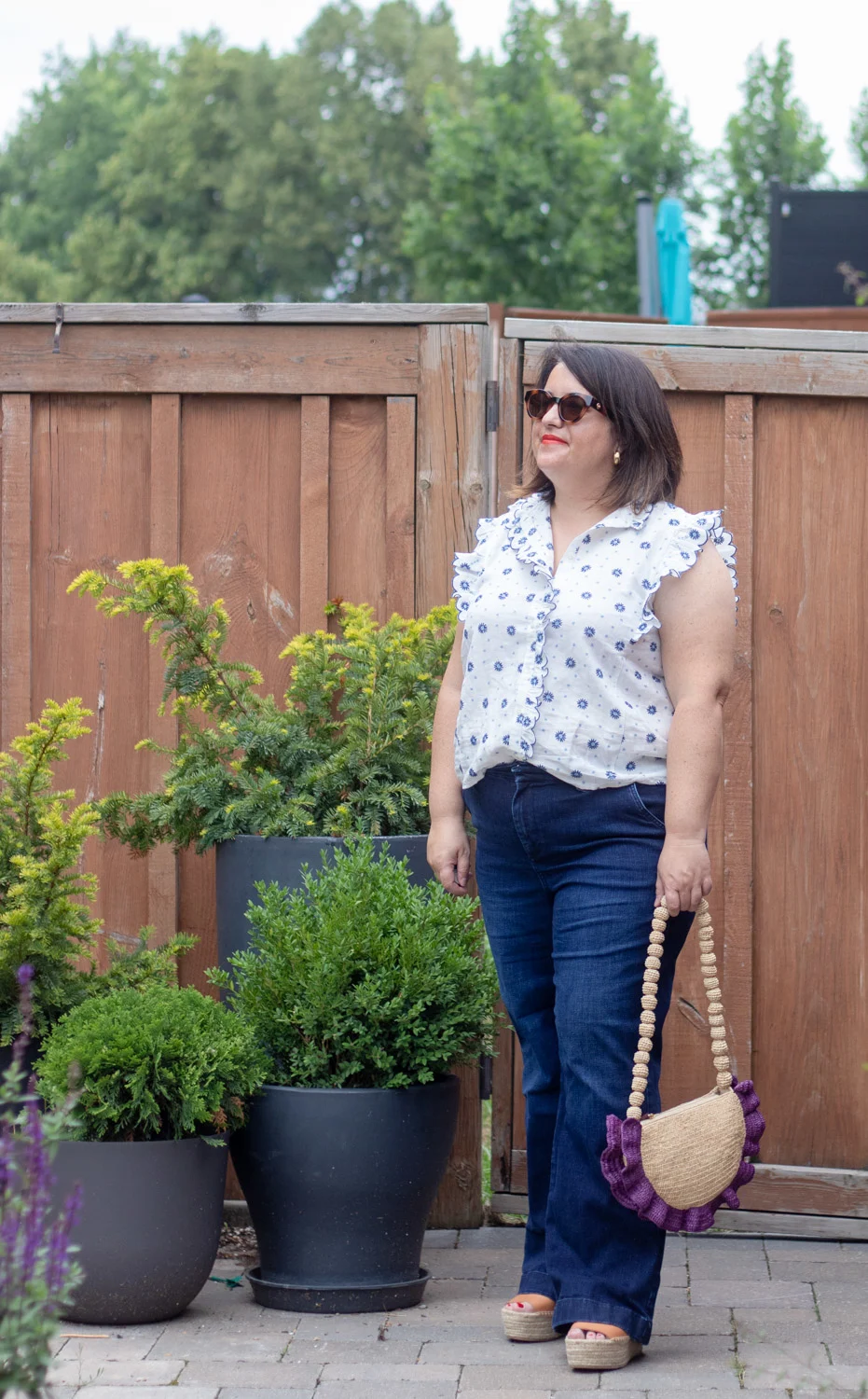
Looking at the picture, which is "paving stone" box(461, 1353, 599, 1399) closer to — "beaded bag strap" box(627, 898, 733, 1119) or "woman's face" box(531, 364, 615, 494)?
"beaded bag strap" box(627, 898, 733, 1119)

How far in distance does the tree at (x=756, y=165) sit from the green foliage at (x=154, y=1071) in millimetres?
21934

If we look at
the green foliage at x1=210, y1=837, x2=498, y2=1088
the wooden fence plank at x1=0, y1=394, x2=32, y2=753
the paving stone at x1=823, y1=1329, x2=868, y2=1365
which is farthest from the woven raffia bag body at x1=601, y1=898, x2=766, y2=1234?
the wooden fence plank at x1=0, y1=394, x2=32, y2=753

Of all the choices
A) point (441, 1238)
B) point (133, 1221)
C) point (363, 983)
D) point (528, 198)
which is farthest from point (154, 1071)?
point (528, 198)

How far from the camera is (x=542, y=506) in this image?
3.15 m

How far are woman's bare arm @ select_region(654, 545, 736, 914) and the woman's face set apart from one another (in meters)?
0.29

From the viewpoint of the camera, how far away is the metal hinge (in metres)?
3.97

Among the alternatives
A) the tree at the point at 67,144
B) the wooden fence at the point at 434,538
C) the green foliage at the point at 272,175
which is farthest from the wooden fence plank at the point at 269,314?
the tree at the point at 67,144

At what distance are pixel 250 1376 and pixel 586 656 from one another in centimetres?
144

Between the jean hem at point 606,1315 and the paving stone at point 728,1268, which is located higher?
the jean hem at point 606,1315

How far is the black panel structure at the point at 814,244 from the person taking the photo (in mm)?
10469

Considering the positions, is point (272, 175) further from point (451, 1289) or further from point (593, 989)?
point (593, 989)

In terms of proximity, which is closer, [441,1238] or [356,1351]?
[356,1351]

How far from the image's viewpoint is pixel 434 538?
397cm

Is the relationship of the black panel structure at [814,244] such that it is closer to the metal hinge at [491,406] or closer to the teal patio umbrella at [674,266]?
the teal patio umbrella at [674,266]
